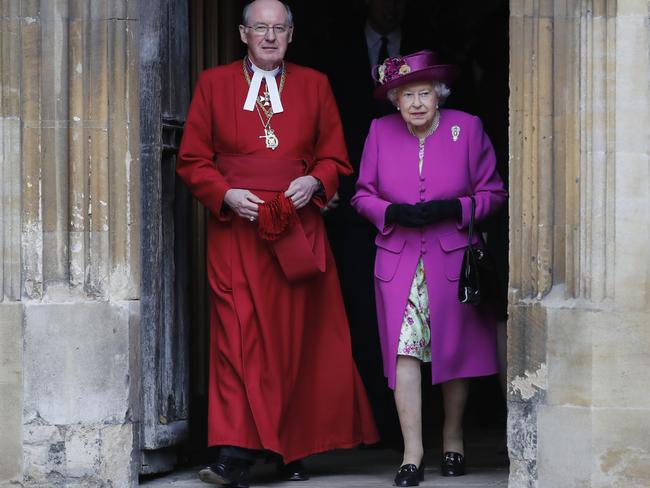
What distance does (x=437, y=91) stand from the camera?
8648 mm

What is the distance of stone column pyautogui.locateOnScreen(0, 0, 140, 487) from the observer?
325 inches

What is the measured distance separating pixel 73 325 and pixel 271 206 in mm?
1046

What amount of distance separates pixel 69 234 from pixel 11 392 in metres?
0.75

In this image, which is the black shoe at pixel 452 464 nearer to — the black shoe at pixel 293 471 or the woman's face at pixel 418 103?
the black shoe at pixel 293 471

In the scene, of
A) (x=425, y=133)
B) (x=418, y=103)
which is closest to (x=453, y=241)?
(x=425, y=133)

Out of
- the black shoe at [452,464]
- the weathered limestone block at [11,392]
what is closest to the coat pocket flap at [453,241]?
the black shoe at [452,464]

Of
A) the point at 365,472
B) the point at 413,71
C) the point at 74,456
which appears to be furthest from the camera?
the point at 365,472

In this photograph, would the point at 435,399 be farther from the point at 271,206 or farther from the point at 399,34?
the point at 271,206

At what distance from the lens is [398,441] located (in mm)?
9617

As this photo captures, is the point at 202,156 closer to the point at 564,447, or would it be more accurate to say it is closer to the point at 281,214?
the point at 281,214

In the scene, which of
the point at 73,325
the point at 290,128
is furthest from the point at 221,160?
the point at 73,325

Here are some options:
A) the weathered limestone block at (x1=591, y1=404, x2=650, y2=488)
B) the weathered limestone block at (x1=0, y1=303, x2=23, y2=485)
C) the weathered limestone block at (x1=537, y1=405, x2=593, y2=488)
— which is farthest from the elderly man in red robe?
the weathered limestone block at (x1=591, y1=404, x2=650, y2=488)

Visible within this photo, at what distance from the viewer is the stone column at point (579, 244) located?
25.6 feet

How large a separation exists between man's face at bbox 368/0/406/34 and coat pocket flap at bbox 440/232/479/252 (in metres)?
1.55
